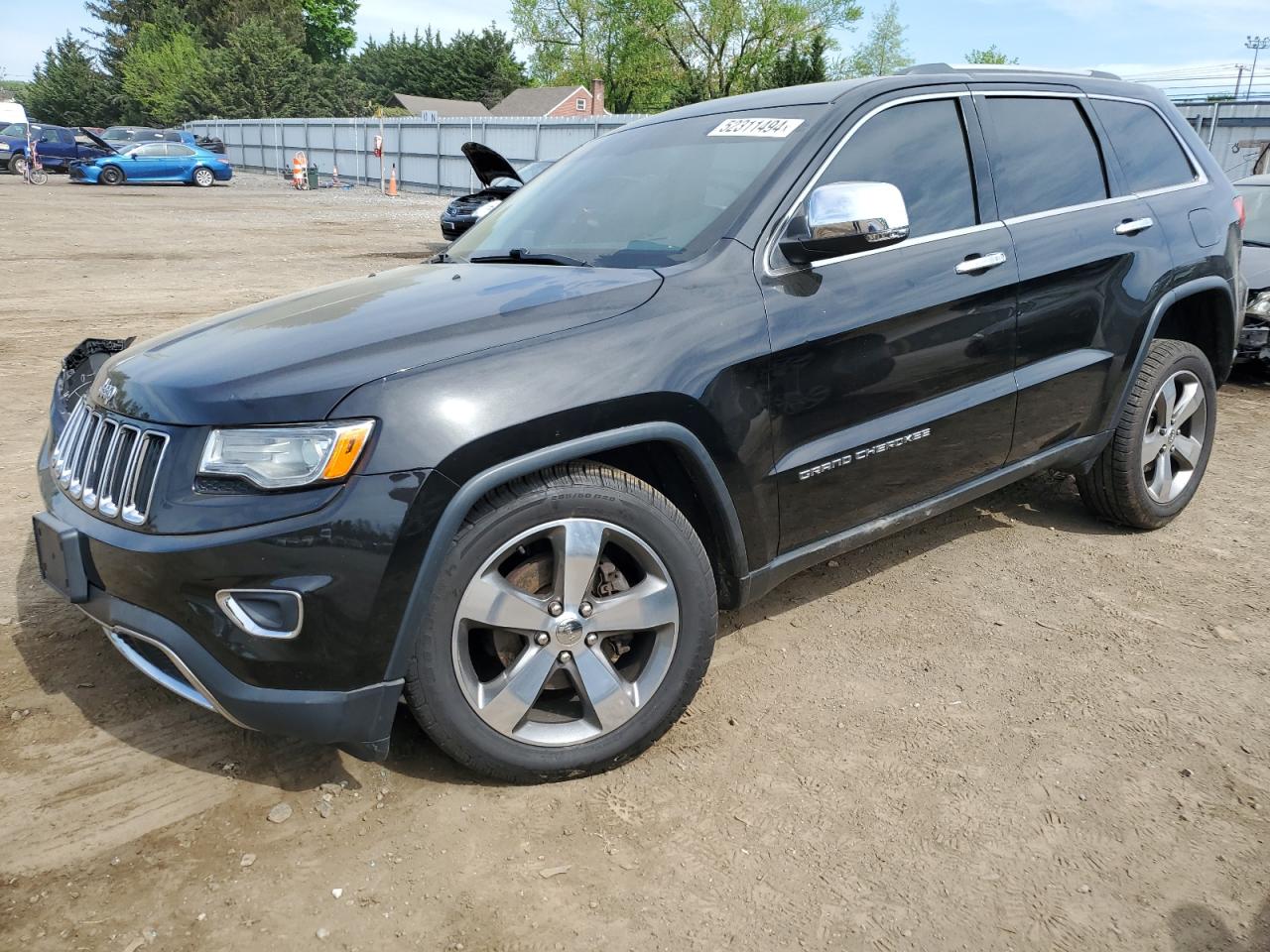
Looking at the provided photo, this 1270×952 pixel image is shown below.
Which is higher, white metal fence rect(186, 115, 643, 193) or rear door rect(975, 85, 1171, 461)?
white metal fence rect(186, 115, 643, 193)

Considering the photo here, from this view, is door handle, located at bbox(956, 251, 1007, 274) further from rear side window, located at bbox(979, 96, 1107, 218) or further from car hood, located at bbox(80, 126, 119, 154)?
car hood, located at bbox(80, 126, 119, 154)

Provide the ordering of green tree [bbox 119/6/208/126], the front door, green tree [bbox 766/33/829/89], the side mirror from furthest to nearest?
green tree [bbox 119/6/208/126] < green tree [bbox 766/33/829/89] < the front door < the side mirror

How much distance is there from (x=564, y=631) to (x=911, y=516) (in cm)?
142

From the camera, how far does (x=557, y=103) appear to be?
63.4m

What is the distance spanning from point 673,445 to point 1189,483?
120 inches

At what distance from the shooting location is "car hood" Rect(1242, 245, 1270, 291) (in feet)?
23.5

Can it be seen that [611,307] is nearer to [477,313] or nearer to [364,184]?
[477,313]

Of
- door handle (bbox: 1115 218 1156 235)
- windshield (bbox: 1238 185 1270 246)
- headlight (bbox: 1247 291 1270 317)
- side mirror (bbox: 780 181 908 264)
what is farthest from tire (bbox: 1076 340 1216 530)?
windshield (bbox: 1238 185 1270 246)

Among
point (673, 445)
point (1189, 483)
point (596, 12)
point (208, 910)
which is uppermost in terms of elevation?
point (596, 12)

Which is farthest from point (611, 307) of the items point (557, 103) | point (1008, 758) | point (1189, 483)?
point (557, 103)

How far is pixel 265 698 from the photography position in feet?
7.46

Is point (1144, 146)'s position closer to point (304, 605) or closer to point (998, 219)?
point (998, 219)

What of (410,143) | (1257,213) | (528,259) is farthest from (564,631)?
(410,143)

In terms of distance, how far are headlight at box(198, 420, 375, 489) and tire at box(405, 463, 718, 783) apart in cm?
34
